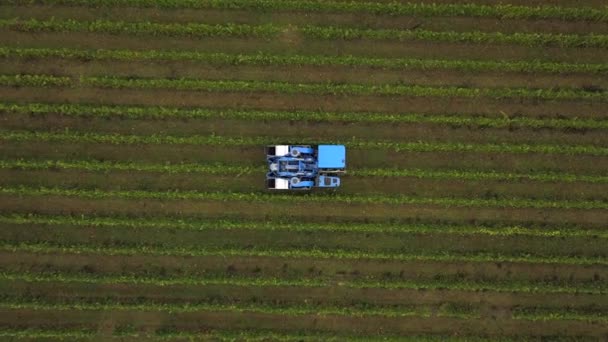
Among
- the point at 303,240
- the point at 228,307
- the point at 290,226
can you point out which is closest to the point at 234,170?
the point at 290,226

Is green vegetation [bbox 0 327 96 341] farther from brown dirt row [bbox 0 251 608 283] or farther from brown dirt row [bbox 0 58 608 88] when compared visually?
brown dirt row [bbox 0 58 608 88]

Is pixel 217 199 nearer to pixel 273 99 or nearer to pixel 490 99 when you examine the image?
pixel 273 99

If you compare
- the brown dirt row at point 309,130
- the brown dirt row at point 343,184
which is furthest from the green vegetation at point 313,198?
the brown dirt row at point 309,130

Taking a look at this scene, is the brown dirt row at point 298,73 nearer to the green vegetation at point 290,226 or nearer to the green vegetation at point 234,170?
the green vegetation at point 234,170

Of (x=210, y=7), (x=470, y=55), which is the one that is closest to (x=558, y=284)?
(x=470, y=55)

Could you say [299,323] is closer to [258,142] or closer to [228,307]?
[228,307]
